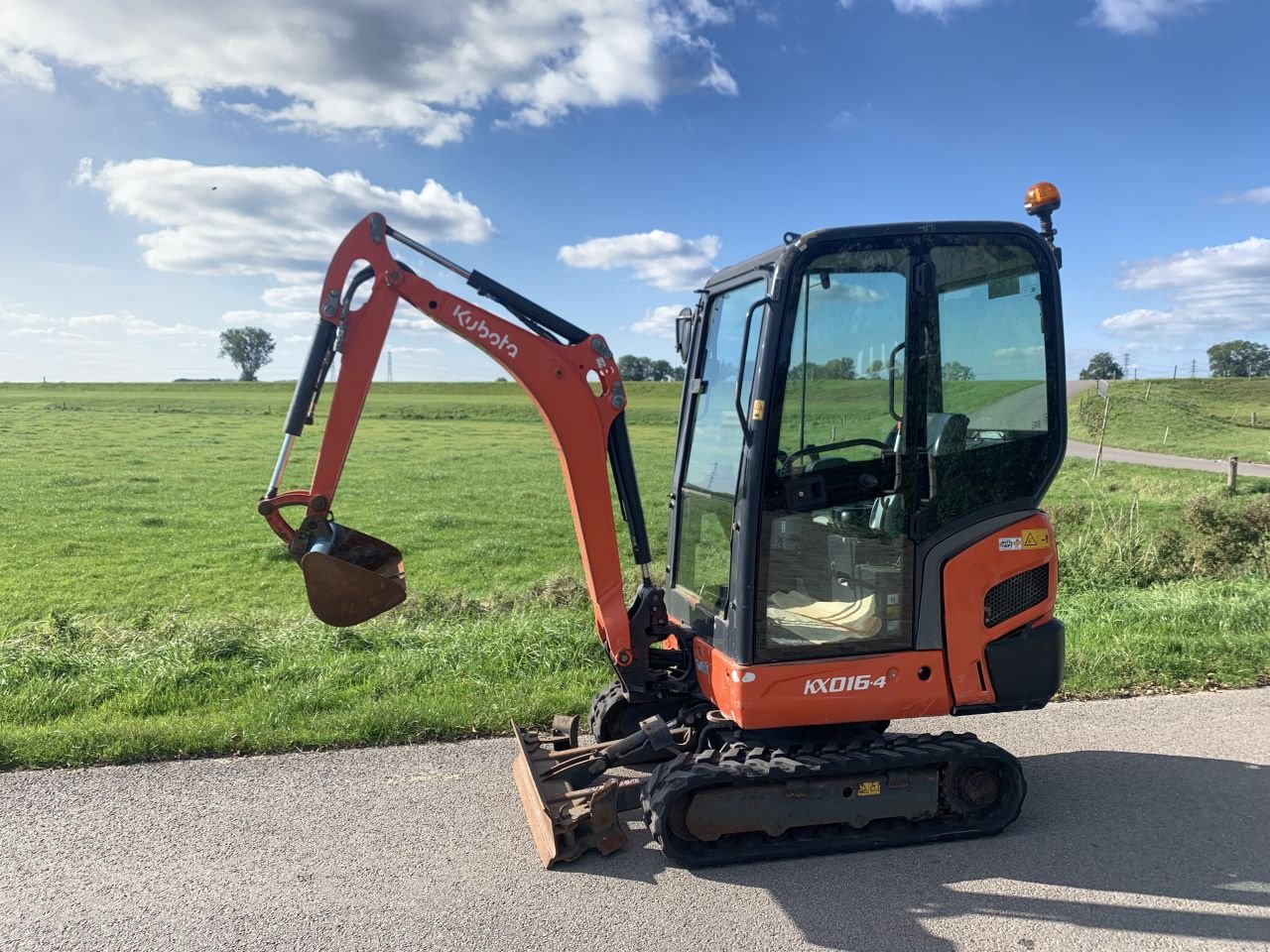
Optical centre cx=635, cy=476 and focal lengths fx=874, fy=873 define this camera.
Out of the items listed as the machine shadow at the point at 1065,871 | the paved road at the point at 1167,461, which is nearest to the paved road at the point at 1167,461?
the paved road at the point at 1167,461

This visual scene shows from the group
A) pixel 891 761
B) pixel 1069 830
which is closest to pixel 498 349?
pixel 891 761

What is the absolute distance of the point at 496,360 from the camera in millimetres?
4512

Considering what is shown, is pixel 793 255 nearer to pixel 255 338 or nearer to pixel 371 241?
pixel 371 241

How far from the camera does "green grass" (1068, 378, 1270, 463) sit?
118ft

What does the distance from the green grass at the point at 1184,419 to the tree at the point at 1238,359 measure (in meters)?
30.5

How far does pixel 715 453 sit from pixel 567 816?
200 cm

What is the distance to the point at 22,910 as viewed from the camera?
3639 millimetres

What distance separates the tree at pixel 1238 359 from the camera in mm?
86444

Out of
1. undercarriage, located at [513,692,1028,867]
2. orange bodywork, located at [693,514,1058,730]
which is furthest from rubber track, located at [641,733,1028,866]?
orange bodywork, located at [693,514,1058,730]

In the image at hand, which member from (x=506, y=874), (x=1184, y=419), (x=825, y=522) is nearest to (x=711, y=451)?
(x=825, y=522)

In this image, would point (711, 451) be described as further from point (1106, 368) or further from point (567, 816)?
point (1106, 368)

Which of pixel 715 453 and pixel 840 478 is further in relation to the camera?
pixel 715 453

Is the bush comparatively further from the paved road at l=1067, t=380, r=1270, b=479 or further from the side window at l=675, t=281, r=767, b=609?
the paved road at l=1067, t=380, r=1270, b=479

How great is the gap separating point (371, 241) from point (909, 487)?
297 centimetres
